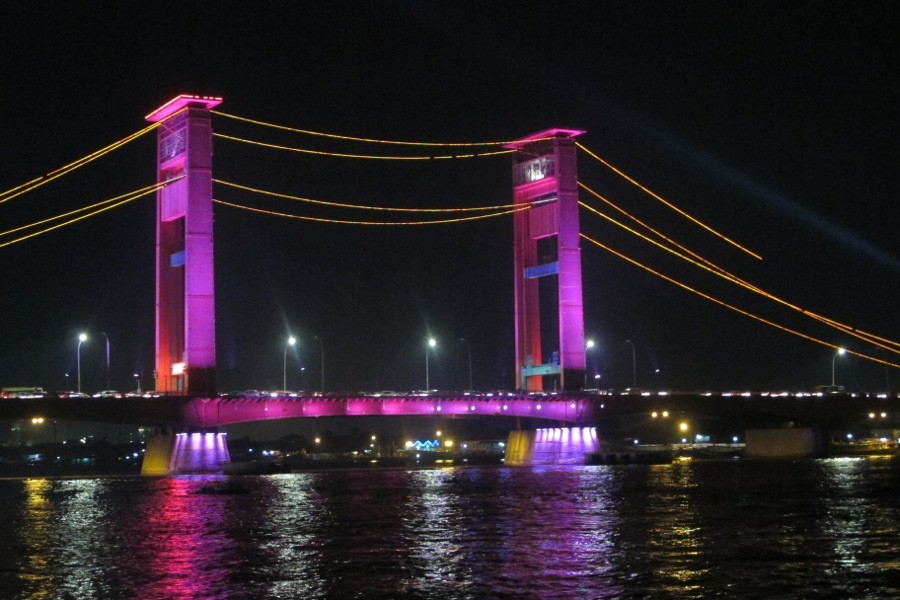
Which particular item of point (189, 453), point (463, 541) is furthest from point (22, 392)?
point (463, 541)

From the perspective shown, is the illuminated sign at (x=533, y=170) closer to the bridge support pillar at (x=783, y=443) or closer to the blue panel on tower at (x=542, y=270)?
the blue panel on tower at (x=542, y=270)

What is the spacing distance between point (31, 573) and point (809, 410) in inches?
3482

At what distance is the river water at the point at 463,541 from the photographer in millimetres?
32500

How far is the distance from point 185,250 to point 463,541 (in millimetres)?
46776

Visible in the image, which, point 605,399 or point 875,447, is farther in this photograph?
point 875,447

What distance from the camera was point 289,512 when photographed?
187 ft

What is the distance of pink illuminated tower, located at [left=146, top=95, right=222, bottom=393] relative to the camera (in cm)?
8425

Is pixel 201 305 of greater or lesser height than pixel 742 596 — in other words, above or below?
above

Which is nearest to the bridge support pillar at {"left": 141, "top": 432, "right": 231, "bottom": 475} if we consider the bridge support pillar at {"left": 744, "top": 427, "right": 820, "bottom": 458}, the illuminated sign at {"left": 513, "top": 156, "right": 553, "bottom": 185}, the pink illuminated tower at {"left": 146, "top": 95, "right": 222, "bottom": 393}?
the pink illuminated tower at {"left": 146, "top": 95, "right": 222, "bottom": 393}

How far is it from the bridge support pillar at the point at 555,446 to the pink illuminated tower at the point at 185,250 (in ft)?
96.4

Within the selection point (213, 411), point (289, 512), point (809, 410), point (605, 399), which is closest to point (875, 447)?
point (809, 410)

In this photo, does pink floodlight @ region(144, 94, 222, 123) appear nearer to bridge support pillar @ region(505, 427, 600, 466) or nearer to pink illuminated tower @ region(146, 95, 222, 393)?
pink illuminated tower @ region(146, 95, 222, 393)

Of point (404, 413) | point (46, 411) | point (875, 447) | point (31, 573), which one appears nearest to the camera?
point (31, 573)

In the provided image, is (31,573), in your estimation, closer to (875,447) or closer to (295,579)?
(295,579)
